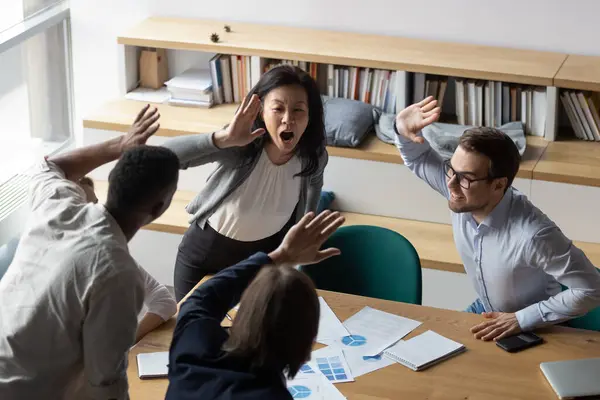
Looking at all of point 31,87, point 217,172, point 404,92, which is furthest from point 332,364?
point 31,87

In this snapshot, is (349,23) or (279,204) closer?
(279,204)

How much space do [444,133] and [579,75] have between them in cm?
66

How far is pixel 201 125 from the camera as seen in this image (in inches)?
180

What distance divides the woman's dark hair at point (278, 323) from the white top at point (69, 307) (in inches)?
10.4

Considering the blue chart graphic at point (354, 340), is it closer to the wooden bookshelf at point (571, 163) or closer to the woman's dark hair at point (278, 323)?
the woman's dark hair at point (278, 323)

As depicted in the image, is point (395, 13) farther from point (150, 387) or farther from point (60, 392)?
point (60, 392)

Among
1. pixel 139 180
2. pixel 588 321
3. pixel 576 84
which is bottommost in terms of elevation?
pixel 588 321

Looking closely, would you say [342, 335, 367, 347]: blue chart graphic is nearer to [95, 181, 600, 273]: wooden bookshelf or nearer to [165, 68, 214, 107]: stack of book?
[95, 181, 600, 273]: wooden bookshelf

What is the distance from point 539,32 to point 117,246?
10.5 ft

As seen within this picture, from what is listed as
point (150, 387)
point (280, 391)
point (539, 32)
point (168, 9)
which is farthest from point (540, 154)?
point (280, 391)

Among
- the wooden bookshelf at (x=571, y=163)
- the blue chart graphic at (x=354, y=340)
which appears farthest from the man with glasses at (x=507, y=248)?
the wooden bookshelf at (x=571, y=163)

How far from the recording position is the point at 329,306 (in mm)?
3018

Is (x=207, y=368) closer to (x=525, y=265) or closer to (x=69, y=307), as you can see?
(x=69, y=307)

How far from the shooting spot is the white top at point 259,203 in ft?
10.7
